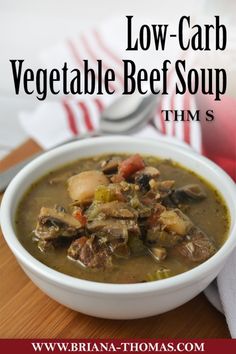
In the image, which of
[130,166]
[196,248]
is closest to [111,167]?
[130,166]

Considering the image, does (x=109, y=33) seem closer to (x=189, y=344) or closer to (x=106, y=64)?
(x=106, y=64)

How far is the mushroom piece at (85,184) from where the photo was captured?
7.37ft

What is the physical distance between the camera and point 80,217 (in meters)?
2.13

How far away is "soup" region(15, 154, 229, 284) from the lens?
202cm

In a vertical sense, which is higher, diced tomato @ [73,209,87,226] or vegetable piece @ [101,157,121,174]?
diced tomato @ [73,209,87,226]

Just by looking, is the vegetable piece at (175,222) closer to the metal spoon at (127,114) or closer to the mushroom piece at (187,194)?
the mushroom piece at (187,194)

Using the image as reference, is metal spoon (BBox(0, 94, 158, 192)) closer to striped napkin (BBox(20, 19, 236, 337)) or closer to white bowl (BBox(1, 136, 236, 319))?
striped napkin (BBox(20, 19, 236, 337))

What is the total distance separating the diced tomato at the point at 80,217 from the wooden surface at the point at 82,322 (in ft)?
1.05

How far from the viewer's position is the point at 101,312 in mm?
2010

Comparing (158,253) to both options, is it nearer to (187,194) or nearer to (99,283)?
(99,283)

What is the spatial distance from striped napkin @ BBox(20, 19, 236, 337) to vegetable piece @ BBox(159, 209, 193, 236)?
0.84ft

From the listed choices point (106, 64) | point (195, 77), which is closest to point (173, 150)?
point (195, 77)

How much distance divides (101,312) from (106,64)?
2.26 metres

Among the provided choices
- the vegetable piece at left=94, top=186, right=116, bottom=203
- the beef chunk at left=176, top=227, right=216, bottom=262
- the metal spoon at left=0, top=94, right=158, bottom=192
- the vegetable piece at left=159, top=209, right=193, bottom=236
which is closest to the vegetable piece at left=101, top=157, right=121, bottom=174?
the vegetable piece at left=94, top=186, right=116, bottom=203
